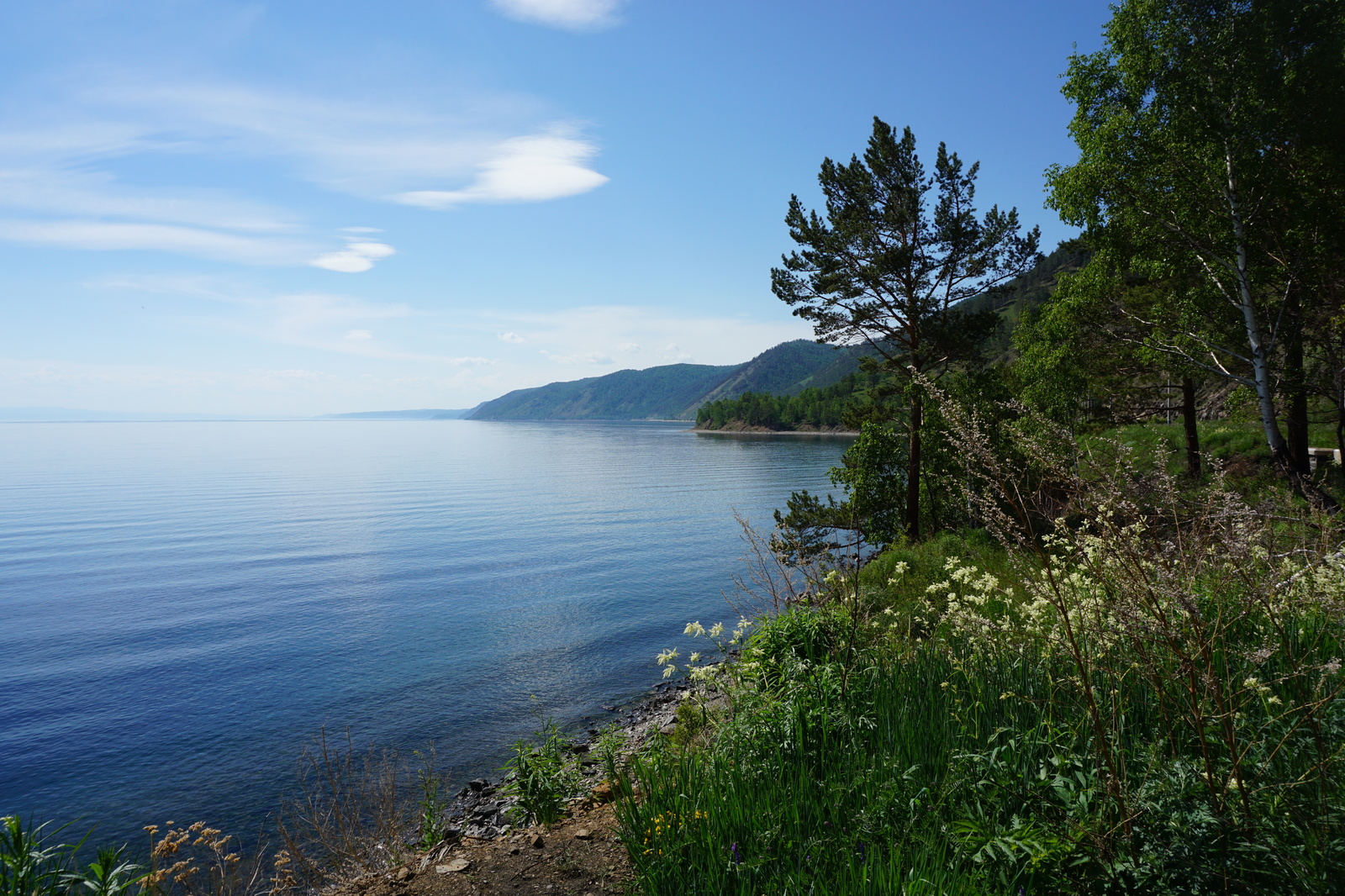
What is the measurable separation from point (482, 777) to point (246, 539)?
3245cm

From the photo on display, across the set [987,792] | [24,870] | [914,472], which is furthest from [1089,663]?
[914,472]

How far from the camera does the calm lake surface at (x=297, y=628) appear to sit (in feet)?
42.7

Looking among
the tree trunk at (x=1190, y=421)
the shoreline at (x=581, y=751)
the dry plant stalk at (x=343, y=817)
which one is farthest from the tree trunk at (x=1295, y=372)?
the dry plant stalk at (x=343, y=817)

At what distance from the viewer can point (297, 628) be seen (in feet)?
70.8

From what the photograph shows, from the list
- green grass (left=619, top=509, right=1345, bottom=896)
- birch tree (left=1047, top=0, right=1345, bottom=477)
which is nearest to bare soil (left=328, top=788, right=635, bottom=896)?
green grass (left=619, top=509, right=1345, bottom=896)

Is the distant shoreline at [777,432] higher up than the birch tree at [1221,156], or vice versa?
the birch tree at [1221,156]

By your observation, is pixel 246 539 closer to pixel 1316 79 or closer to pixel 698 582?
pixel 698 582

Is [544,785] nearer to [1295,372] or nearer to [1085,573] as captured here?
[1085,573]

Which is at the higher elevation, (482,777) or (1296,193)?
(1296,193)

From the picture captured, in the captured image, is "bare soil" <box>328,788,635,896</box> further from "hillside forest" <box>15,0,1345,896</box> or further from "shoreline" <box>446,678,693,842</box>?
"shoreline" <box>446,678,693,842</box>

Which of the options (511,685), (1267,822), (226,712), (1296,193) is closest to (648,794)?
(1267,822)

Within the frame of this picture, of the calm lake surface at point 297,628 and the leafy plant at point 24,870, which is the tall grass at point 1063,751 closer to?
the leafy plant at point 24,870

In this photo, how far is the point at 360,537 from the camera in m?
38.6

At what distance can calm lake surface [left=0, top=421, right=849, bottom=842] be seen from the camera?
1301 cm
